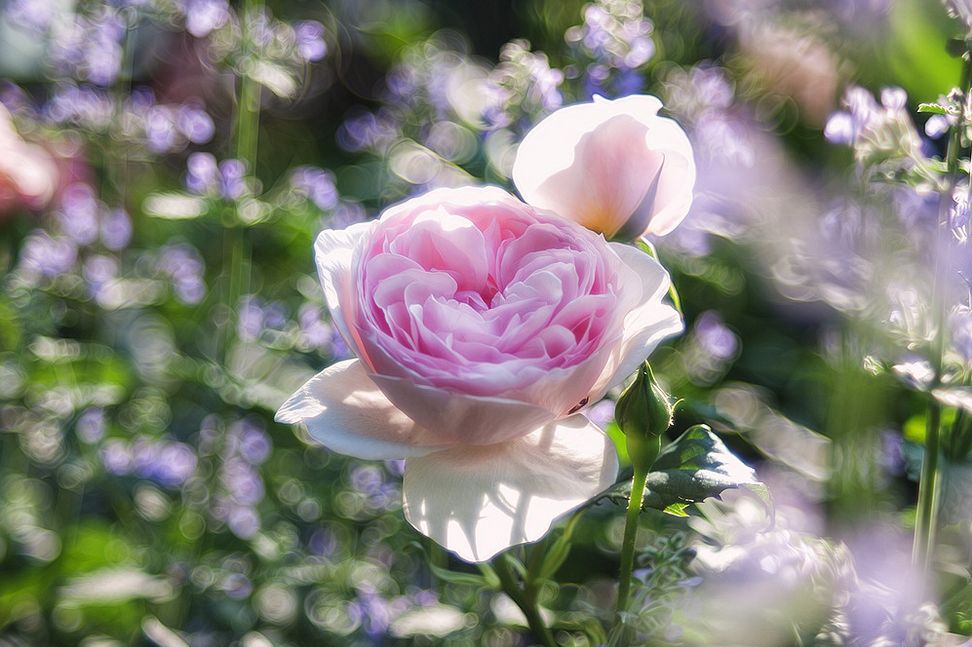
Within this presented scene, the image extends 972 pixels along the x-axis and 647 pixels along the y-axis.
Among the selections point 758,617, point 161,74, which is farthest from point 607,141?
point 161,74

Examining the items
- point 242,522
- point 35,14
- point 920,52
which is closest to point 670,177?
point 920,52

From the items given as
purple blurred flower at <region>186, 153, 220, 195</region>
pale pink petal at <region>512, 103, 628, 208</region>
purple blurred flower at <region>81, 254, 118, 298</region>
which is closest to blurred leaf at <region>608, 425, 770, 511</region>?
pale pink petal at <region>512, 103, 628, 208</region>

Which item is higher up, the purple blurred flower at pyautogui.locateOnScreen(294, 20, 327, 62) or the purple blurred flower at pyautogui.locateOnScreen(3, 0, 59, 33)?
the purple blurred flower at pyautogui.locateOnScreen(294, 20, 327, 62)

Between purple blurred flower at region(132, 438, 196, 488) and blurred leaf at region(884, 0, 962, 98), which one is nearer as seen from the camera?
blurred leaf at region(884, 0, 962, 98)

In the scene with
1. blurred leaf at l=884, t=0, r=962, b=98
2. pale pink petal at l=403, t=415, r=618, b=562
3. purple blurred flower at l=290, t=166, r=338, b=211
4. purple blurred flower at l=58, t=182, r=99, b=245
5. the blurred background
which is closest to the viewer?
pale pink petal at l=403, t=415, r=618, b=562

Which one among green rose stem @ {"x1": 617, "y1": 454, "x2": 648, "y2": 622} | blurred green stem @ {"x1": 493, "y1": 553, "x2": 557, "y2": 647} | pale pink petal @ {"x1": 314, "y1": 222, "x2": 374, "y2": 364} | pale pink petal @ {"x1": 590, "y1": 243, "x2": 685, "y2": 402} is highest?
pale pink petal @ {"x1": 590, "y1": 243, "x2": 685, "y2": 402}

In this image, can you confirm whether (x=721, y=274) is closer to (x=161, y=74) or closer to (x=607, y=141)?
(x=607, y=141)

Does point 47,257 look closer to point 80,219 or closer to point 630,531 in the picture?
point 80,219

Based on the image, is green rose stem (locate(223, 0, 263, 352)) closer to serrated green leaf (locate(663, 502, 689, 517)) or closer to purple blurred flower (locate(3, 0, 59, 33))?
purple blurred flower (locate(3, 0, 59, 33))
